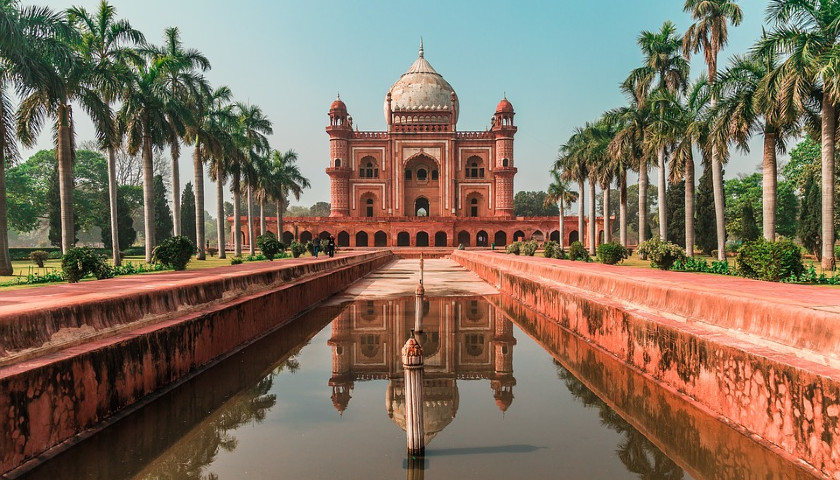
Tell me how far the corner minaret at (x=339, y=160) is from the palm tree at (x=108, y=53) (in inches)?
1411

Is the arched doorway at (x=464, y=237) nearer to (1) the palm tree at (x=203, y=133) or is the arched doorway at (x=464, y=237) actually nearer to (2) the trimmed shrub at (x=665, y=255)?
(1) the palm tree at (x=203, y=133)

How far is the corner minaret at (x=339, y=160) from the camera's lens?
57.9 meters

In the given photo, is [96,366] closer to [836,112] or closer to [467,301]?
[467,301]

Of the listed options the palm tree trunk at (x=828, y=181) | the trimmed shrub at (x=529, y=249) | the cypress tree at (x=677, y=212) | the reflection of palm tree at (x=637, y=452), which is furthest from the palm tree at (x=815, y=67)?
the cypress tree at (x=677, y=212)

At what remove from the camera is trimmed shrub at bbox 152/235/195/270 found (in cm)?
1858

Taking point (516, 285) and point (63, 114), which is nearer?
point (516, 285)

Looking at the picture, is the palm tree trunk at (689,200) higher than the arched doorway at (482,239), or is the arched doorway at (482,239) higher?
the palm tree trunk at (689,200)

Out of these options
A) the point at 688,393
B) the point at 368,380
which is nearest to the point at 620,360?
the point at 688,393

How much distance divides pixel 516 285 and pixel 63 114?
16709 mm

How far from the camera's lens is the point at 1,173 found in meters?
17.0

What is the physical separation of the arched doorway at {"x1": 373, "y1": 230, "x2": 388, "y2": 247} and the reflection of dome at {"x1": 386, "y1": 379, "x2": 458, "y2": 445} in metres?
48.3

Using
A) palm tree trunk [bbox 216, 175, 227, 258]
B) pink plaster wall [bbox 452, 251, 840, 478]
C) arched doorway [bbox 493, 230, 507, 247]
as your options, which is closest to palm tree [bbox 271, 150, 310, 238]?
palm tree trunk [bbox 216, 175, 227, 258]

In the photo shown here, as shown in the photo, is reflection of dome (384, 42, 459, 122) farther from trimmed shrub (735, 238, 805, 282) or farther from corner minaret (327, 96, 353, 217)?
trimmed shrub (735, 238, 805, 282)

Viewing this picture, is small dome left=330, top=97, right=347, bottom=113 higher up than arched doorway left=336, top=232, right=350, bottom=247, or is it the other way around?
small dome left=330, top=97, right=347, bottom=113
